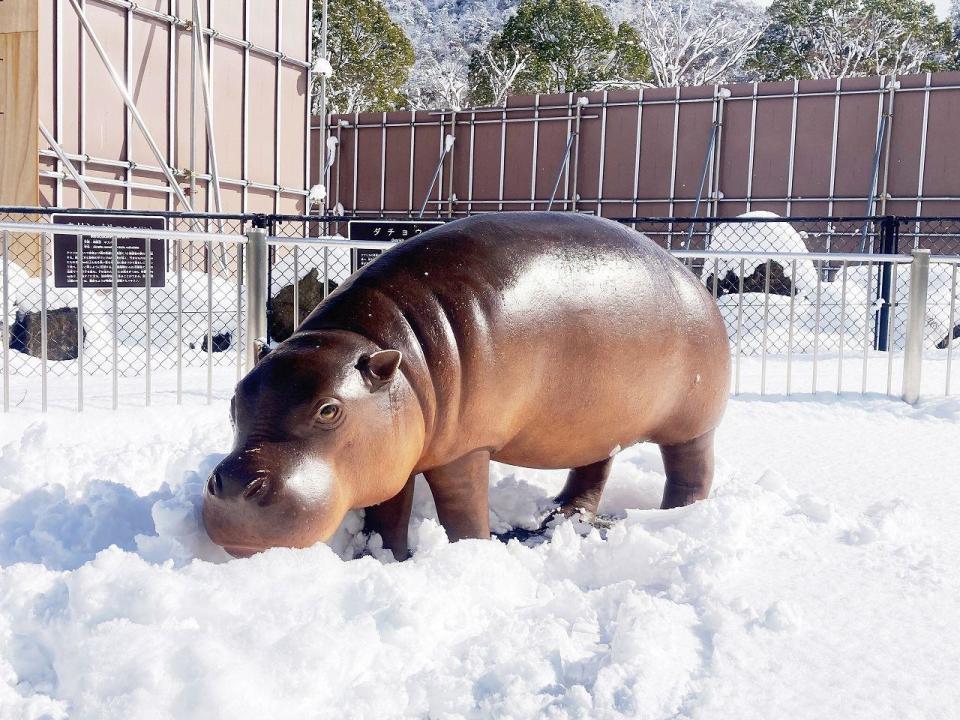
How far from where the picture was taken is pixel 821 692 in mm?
1990

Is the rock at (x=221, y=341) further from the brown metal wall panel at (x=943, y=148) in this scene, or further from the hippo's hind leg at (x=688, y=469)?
the brown metal wall panel at (x=943, y=148)

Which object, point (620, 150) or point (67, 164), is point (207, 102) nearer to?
point (67, 164)

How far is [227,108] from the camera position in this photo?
13453 millimetres

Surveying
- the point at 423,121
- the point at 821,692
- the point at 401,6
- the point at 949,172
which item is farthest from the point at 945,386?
the point at 401,6

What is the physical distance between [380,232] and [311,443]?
9.04 metres

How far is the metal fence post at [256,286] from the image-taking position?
18.7 ft

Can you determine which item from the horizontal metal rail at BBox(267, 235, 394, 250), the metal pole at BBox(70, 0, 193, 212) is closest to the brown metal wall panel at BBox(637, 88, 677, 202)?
the metal pole at BBox(70, 0, 193, 212)

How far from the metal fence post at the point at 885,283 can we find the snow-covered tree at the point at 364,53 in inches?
Answer: 981

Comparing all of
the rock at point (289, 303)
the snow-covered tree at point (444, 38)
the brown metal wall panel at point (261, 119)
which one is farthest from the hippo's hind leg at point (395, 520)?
the snow-covered tree at point (444, 38)

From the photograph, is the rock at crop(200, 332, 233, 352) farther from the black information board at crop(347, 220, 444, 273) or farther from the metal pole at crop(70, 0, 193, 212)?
the metal pole at crop(70, 0, 193, 212)

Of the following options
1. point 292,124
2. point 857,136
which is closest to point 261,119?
point 292,124

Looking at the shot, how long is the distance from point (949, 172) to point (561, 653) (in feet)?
52.9

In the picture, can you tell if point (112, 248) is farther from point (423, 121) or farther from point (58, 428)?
point (423, 121)

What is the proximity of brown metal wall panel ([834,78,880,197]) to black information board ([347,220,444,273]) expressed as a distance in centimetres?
832
